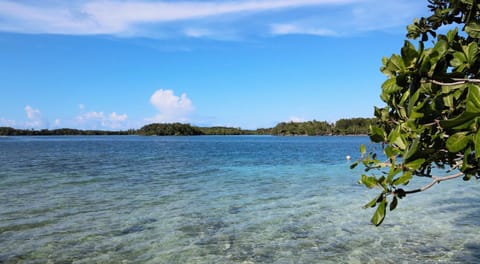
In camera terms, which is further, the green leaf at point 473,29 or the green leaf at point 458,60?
the green leaf at point 473,29

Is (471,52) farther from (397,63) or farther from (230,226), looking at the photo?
(230,226)

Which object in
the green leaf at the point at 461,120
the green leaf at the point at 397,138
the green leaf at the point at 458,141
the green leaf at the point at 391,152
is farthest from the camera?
the green leaf at the point at 391,152

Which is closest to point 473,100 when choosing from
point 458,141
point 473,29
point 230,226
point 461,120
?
point 461,120

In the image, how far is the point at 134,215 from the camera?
12.9 metres

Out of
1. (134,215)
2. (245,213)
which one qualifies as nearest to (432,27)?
(245,213)

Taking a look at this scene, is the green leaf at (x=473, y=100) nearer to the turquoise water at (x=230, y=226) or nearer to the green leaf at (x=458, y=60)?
the green leaf at (x=458, y=60)

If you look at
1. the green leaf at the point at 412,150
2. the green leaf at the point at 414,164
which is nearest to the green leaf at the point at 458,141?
the green leaf at the point at 412,150

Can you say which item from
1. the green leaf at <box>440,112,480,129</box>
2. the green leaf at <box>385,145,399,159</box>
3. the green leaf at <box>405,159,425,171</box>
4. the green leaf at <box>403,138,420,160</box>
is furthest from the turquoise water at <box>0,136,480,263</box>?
the green leaf at <box>440,112,480,129</box>

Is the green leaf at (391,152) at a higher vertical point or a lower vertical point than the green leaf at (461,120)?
lower

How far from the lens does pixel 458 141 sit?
7.31 ft

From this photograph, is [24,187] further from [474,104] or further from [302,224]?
[474,104]

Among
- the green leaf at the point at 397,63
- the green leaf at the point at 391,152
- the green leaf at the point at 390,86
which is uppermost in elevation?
the green leaf at the point at 397,63

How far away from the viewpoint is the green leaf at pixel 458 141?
220cm

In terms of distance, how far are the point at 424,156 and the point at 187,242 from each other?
26.4 ft
